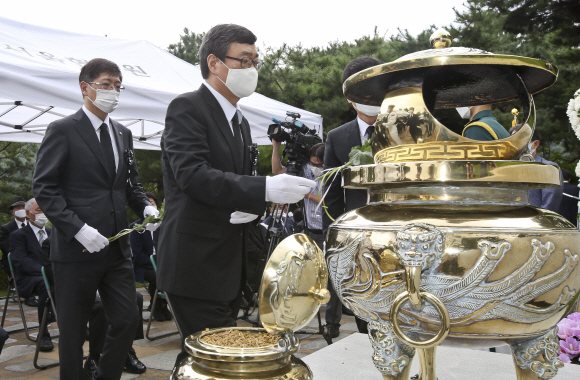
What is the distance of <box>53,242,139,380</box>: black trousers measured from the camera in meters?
2.57

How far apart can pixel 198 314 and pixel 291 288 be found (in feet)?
2.98

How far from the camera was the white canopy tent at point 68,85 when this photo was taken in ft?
11.9

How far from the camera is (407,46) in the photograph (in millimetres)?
11672

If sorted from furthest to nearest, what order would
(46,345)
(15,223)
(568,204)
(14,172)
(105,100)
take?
(14,172)
(15,223)
(568,204)
(46,345)
(105,100)

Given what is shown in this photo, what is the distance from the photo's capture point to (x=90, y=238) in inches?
97.7

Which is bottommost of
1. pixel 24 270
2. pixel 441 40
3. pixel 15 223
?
pixel 24 270

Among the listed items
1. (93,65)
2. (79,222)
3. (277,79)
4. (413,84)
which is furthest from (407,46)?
(413,84)

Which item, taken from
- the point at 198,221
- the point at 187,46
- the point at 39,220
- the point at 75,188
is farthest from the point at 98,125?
the point at 187,46

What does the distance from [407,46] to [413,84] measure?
1152 cm

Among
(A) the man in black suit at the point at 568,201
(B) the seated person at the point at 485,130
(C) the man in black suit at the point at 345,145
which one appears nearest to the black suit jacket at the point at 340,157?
(C) the man in black suit at the point at 345,145

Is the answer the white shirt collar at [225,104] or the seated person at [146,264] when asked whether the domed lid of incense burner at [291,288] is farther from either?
the seated person at [146,264]

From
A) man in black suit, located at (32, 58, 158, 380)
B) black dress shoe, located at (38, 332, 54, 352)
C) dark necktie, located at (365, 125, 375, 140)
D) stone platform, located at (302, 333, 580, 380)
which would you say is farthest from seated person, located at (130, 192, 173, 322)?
stone platform, located at (302, 333, 580, 380)

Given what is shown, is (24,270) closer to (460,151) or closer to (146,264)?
(146,264)

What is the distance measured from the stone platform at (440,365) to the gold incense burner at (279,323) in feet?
1.51
